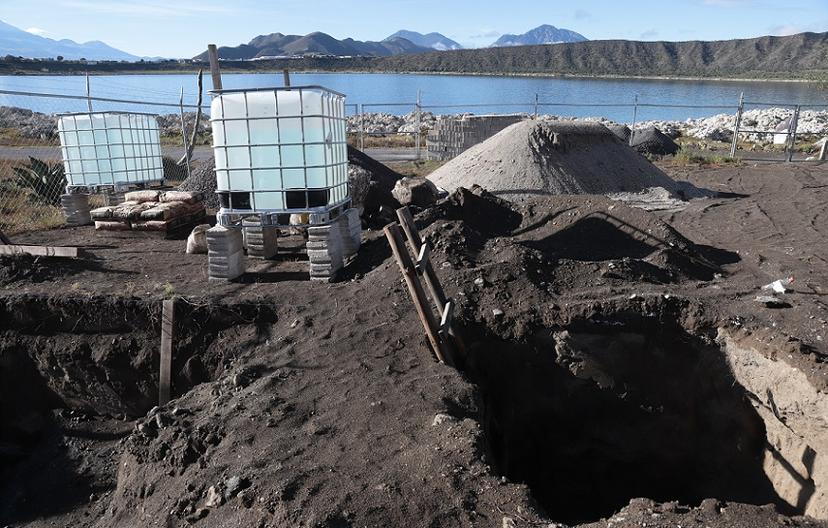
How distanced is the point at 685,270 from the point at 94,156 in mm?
9151

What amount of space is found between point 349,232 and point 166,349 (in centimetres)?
265

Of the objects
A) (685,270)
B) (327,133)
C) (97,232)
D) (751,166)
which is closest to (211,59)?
(97,232)

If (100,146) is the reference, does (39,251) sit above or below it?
below

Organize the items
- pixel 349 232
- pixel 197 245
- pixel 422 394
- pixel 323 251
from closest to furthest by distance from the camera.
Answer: pixel 422 394 → pixel 323 251 → pixel 349 232 → pixel 197 245

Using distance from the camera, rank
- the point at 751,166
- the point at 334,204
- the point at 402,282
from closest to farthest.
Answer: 1. the point at 402,282
2. the point at 334,204
3. the point at 751,166

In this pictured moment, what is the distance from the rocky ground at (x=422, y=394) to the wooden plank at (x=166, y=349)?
0.10 metres

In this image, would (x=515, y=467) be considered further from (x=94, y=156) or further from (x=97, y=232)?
(x=94, y=156)

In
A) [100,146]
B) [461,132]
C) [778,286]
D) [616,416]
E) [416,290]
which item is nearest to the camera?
[416,290]

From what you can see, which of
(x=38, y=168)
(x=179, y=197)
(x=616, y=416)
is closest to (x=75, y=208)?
(x=179, y=197)

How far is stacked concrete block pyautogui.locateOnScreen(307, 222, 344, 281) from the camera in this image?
20.9ft

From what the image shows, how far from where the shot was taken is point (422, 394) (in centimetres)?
430

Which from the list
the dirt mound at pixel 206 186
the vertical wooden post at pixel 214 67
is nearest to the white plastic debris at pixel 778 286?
the vertical wooden post at pixel 214 67

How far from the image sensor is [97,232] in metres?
9.16

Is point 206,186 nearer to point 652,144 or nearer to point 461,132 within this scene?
point 461,132
